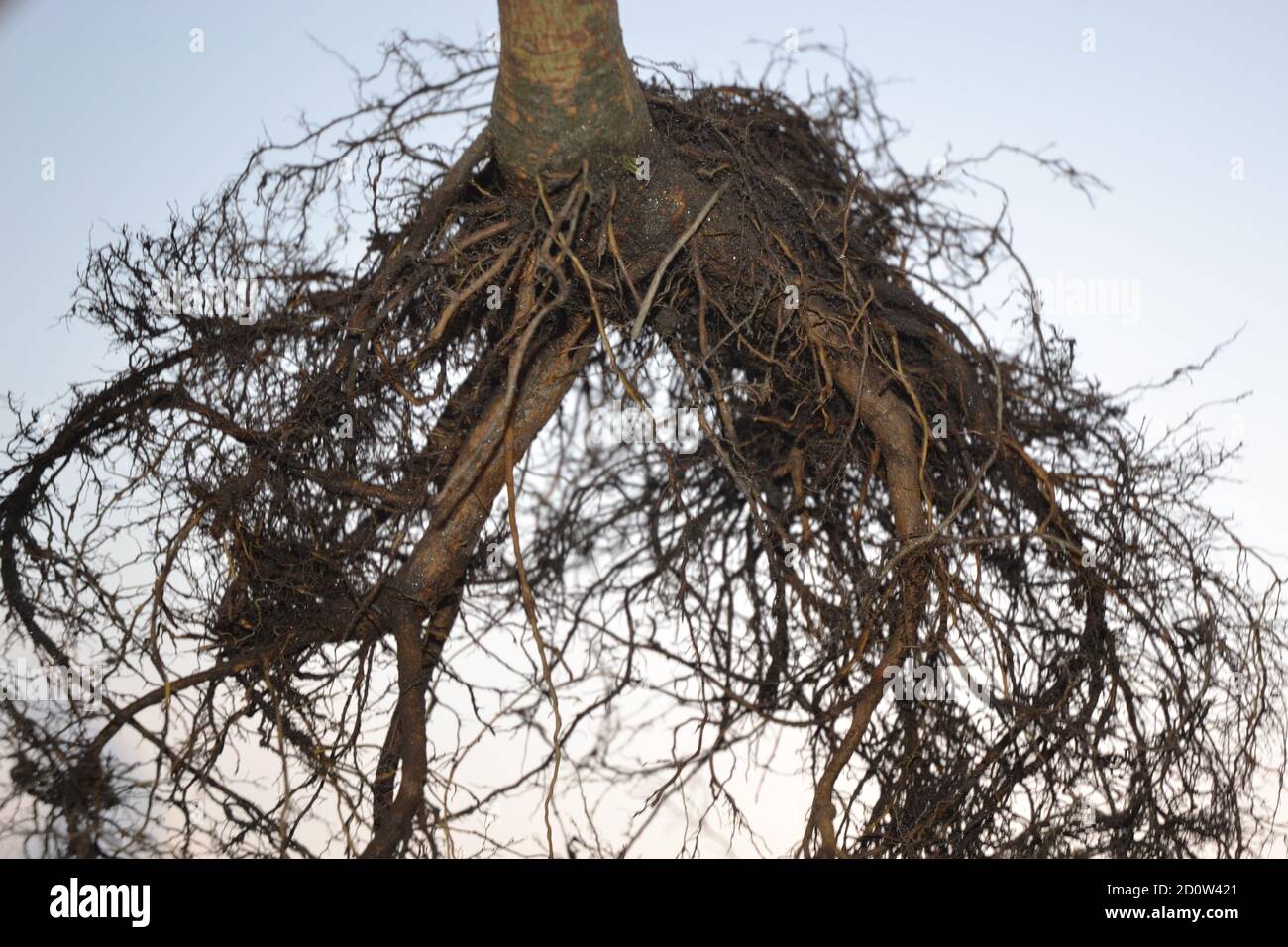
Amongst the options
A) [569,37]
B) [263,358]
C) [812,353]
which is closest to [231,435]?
[263,358]

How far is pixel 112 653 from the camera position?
76.1 inches

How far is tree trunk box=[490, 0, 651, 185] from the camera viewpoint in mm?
1783

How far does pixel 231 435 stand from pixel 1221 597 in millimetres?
1620

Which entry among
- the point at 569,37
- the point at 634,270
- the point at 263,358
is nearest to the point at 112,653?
the point at 263,358

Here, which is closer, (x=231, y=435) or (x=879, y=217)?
(x=231, y=435)

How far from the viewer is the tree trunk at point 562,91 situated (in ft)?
5.85

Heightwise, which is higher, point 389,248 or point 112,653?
point 389,248

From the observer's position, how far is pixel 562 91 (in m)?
1.81
